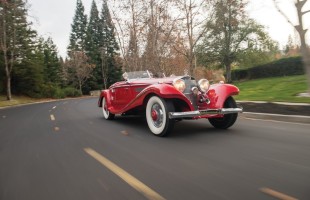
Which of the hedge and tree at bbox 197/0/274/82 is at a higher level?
tree at bbox 197/0/274/82

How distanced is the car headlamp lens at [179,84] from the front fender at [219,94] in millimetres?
699

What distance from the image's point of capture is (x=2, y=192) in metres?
3.37

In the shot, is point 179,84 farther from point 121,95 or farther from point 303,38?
point 303,38

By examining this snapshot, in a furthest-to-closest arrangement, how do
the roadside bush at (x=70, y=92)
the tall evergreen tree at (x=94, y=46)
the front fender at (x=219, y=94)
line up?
the tall evergreen tree at (x=94, y=46) < the roadside bush at (x=70, y=92) < the front fender at (x=219, y=94)

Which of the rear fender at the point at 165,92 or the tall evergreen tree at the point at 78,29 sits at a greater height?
the tall evergreen tree at the point at 78,29

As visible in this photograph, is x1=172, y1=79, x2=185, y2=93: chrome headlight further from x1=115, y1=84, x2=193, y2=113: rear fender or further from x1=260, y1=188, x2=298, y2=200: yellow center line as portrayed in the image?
x1=260, y1=188, x2=298, y2=200: yellow center line

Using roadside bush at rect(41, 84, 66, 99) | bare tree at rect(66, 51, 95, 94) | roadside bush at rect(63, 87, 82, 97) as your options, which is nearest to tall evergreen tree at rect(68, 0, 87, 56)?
bare tree at rect(66, 51, 95, 94)

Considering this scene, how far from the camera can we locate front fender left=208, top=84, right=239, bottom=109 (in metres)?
6.50

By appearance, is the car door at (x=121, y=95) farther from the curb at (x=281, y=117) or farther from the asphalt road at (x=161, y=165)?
the curb at (x=281, y=117)

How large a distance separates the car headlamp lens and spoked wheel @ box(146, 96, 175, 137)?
0.35 m

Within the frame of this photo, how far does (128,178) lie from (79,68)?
55.4 meters

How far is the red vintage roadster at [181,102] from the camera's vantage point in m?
6.06

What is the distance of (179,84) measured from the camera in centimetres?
634

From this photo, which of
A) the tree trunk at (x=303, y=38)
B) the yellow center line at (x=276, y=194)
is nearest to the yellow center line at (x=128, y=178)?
the yellow center line at (x=276, y=194)
